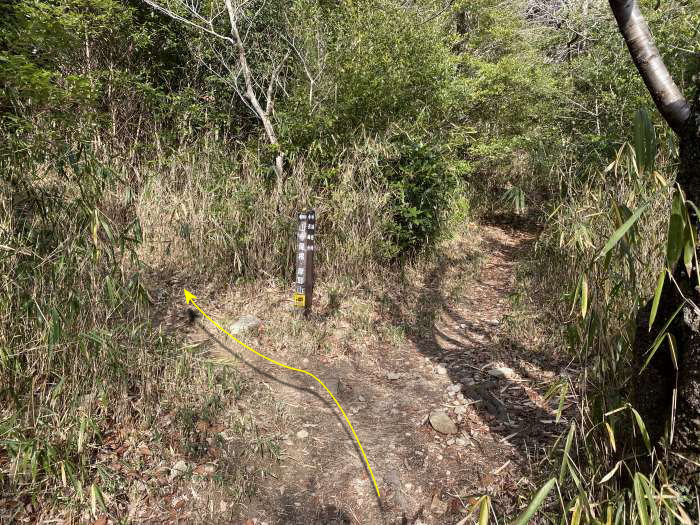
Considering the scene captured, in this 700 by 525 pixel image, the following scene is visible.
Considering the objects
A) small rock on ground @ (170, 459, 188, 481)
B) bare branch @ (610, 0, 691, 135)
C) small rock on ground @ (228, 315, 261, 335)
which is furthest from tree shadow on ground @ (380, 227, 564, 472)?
bare branch @ (610, 0, 691, 135)

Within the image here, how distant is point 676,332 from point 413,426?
181 cm

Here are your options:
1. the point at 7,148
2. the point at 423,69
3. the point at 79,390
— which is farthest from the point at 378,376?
the point at 423,69

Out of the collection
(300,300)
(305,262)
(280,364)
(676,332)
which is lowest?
(280,364)

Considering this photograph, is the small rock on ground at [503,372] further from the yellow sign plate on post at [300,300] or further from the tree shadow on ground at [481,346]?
the yellow sign plate on post at [300,300]

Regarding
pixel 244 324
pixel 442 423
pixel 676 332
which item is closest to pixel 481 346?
pixel 442 423

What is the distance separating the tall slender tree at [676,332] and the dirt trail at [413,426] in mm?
893

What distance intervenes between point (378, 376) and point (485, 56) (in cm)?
813

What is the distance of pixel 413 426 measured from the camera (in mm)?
2934

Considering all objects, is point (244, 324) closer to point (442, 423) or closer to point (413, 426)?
point (413, 426)

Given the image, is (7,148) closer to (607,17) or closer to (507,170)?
(607,17)

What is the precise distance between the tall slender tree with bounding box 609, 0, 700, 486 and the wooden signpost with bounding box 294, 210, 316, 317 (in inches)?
110

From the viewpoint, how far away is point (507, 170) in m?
10.1

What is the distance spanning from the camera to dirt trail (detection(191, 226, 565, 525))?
7.58ft

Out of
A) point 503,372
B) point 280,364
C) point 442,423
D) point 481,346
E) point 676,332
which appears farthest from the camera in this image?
point 481,346
